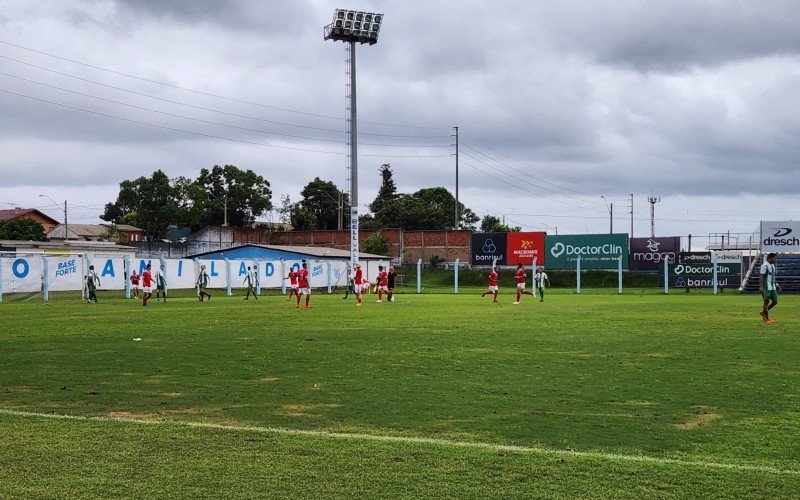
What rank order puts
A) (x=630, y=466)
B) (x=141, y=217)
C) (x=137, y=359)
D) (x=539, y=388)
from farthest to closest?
(x=141, y=217), (x=137, y=359), (x=539, y=388), (x=630, y=466)

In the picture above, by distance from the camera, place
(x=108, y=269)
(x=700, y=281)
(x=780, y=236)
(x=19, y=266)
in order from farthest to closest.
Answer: (x=780, y=236)
(x=700, y=281)
(x=108, y=269)
(x=19, y=266)

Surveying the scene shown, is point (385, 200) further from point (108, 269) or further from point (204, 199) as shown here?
point (108, 269)

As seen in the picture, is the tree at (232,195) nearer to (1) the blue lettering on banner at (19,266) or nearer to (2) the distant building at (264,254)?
(2) the distant building at (264,254)

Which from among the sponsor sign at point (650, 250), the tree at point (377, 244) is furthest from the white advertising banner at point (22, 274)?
the sponsor sign at point (650, 250)

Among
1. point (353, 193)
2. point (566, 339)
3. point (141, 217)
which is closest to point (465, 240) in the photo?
point (353, 193)

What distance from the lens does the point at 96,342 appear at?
1758 cm

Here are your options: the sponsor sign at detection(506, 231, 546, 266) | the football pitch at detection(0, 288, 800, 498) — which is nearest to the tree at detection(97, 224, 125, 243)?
the sponsor sign at detection(506, 231, 546, 266)

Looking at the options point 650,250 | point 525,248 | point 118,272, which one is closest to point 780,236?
point 650,250

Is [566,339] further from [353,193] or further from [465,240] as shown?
[465,240]

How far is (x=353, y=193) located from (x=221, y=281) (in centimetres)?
960

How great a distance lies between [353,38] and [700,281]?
27445mm

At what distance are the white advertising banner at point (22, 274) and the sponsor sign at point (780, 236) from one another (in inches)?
1831

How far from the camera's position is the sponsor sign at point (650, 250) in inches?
2655

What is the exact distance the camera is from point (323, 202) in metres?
114
